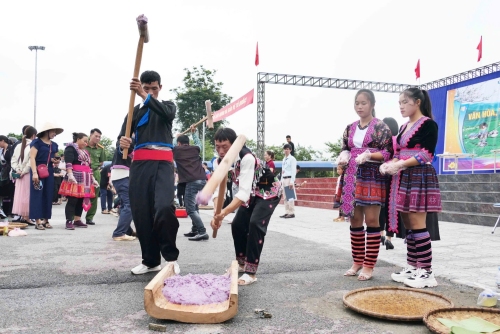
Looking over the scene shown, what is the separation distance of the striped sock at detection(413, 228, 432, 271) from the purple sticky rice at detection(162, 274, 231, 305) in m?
1.75

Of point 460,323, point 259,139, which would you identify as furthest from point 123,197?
point 259,139

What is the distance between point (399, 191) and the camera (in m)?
4.02

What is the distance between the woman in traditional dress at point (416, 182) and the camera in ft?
12.6

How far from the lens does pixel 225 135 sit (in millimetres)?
3664

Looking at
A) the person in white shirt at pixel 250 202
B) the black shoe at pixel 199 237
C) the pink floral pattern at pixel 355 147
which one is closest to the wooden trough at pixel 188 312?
the person in white shirt at pixel 250 202

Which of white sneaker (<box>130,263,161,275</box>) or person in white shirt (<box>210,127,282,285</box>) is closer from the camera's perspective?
person in white shirt (<box>210,127,282,285</box>)

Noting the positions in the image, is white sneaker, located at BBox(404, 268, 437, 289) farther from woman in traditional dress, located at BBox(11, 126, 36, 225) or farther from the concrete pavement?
woman in traditional dress, located at BBox(11, 126, 36, 225)

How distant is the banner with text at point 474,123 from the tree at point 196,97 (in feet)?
79.5

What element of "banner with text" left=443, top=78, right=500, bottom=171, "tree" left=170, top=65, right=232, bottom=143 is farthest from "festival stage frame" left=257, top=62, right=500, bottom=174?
"tree" left=170, top=65, right=232, bottom=143

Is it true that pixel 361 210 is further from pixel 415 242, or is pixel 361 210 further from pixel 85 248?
pixel 85 248

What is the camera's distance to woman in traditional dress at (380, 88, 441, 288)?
3.84 meters

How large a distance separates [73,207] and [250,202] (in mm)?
5407

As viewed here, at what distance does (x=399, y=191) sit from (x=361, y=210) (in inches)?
16.2

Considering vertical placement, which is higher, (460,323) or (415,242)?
(415,242)
